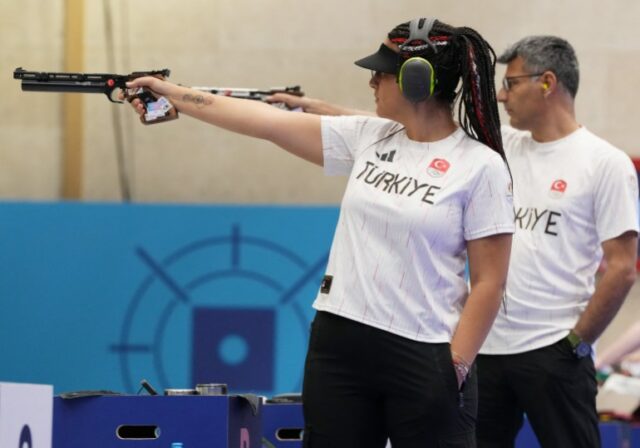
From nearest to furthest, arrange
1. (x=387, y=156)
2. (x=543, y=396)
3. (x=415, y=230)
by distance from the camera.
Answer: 1. (x=415, y=230)
2. (x=387, y=156)
3. (x=543, y=396)

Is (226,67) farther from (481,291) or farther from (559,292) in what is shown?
(481,291)

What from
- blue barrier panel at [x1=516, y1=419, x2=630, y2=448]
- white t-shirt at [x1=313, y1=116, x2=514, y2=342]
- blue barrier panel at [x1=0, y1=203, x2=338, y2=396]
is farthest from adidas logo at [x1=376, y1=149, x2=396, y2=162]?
blue barrier panel at [x1=0, y1=203, x2=338, y2=396]

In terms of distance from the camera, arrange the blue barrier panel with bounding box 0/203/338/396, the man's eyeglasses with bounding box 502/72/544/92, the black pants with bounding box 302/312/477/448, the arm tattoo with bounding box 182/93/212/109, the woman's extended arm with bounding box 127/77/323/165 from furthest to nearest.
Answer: the blue barrier panel with bounding box 0/203/338/396
the man's eyeglasses with bounding box 502/72/544/92
the arm tattoo with bounding box 182/93/212/109
the woman's extended arm with bounding box 127/77/323/165
the black pants with bounding box 302/312/477/448

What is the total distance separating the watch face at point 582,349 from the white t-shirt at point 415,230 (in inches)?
30.7

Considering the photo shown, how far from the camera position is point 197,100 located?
2.80 meters

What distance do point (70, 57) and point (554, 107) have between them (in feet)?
11.0

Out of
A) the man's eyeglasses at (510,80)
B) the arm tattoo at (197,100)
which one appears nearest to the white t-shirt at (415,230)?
the arm tattoo at (197,100)

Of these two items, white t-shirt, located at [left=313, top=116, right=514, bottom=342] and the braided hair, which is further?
the braided hair

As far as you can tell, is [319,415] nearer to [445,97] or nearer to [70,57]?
[445,97]

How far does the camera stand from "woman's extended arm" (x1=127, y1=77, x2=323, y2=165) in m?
2.66

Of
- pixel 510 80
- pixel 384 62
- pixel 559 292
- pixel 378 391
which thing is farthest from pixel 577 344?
pixel 384 62

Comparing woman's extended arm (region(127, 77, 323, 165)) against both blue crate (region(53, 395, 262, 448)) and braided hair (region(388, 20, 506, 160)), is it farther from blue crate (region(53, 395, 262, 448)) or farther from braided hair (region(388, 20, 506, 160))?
blue crate (region(53, 395, 262, 448))

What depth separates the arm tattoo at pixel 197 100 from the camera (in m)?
2.78

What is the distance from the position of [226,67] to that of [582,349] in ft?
11.0
